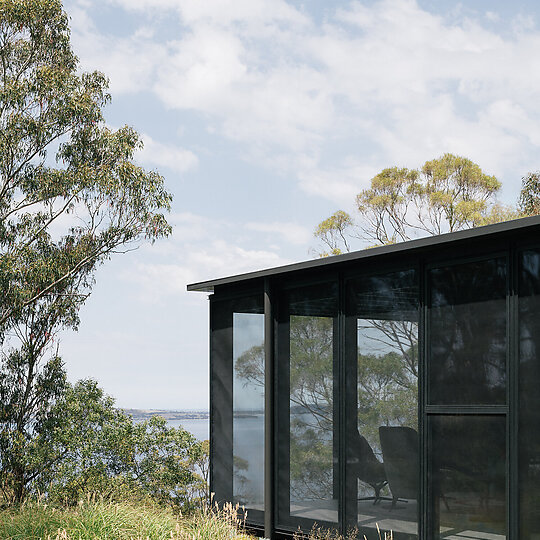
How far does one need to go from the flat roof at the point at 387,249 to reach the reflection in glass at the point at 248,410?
1.54 ft

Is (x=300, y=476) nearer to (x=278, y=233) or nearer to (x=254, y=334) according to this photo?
(x=254, y=334)

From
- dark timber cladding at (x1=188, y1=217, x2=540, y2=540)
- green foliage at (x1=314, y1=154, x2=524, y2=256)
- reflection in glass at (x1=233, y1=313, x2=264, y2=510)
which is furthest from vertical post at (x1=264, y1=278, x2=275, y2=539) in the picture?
green foliage at (x1=314, y1=154, x2=524, y2=256)

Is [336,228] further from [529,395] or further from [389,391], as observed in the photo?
[529,395]

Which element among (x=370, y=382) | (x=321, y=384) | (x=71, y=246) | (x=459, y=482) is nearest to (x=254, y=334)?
(x=321, y=384)

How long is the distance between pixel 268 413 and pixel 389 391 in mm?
1582

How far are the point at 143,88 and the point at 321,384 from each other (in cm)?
752

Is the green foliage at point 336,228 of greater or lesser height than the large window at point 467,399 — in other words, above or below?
above

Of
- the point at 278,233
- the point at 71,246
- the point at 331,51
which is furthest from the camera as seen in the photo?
the point at 278,233

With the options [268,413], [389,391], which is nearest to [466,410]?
[389,391]

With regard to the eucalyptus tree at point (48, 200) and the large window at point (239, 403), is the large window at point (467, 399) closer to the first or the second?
the large window at point (239, 403)

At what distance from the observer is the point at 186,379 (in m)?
15.0

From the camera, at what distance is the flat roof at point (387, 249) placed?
4840mm

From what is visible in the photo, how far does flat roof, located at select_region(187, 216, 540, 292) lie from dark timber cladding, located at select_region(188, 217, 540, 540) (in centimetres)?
2

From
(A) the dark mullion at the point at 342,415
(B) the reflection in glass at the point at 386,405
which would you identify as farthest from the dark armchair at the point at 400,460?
(A) the dark mullion at the point at 342,415
